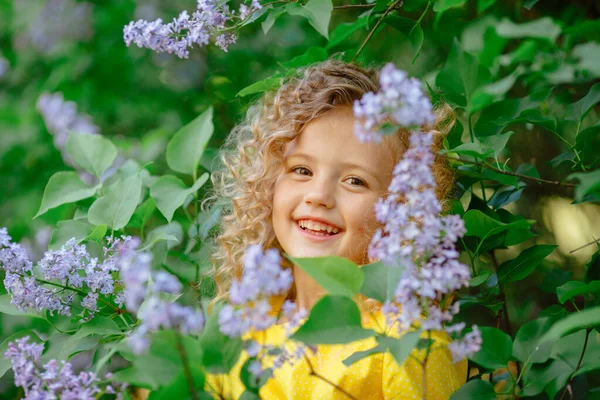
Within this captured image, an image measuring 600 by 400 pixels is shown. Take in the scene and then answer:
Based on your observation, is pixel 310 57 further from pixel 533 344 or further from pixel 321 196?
pixel 533 344

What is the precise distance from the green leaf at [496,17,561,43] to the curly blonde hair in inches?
22.4

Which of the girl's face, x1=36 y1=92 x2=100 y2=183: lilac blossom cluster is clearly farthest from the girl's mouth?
x1=36 y1=92 x2=100 y2=183: lilac blossom cluster

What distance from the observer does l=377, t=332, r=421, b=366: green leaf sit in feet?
2.04

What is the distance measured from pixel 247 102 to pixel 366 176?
508mm

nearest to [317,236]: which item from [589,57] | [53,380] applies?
[53,380]

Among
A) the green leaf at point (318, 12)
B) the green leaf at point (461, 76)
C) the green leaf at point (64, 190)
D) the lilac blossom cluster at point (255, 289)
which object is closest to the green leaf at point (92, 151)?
the green leaf at point (64, 190)

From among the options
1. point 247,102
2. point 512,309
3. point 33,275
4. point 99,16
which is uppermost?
point 99,16

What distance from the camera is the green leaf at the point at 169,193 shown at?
1.07 m

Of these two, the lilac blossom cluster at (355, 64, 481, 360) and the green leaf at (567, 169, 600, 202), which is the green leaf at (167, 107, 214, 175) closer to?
the lilac blossom cluster at (355, 64, 481, 360)

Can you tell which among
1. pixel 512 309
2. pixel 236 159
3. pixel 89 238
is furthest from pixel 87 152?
pixel 512 309

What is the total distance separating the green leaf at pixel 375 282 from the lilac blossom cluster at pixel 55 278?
498 millimetres

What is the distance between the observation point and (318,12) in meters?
1.04

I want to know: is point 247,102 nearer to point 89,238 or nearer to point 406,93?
point 89,238

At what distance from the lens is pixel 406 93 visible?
0.65 meters
